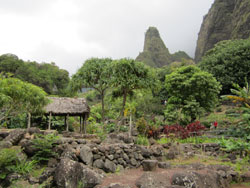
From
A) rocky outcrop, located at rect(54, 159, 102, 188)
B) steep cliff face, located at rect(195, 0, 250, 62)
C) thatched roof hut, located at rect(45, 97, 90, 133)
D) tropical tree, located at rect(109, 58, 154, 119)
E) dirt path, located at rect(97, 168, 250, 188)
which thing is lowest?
dirt path, located at rect(97, 168, 250, 188)

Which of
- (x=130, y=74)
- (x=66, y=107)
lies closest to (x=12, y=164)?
(x=130, y=74)

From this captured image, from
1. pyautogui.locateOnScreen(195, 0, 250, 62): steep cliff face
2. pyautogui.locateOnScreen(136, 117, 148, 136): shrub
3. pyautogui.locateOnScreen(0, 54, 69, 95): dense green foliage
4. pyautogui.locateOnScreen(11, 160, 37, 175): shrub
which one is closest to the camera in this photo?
pyautogui.locateOnScreen(11, 160, 37, 175): shrub

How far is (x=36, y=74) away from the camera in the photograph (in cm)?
3572

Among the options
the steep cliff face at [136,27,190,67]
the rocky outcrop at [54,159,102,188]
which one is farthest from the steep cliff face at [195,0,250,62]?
the rocky outcrop at [54,159,102,188]

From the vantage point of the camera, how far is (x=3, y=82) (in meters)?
7.71

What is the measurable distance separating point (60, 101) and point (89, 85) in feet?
12.1

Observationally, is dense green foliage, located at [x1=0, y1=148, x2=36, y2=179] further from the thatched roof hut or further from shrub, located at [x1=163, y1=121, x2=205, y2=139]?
the thatched roof hut

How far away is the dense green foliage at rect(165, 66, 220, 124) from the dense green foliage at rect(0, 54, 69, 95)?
20.5 m

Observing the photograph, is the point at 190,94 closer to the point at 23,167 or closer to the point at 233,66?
the point at 233,66

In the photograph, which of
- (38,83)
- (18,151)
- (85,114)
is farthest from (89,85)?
(38,83)

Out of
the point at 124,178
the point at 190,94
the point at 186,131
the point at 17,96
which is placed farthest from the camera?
the point at 190,94

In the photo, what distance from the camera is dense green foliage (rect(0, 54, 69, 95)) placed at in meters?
33.9

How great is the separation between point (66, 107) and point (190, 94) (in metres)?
11.8

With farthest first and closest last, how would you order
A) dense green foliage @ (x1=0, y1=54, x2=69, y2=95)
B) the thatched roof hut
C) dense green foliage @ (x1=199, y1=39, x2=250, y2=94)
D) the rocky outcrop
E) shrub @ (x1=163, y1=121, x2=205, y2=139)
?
1. dense green foliage @ (x1=0, y1=54, x2=69, y2=95)
2. dense green foliage @ (x1=199, y1=39, x2=250, y2=94)
3. the thatched roof hut
4. shrub @ (x1=163, y1=121, x2=205, y2=139)
5. the rocky outcrop
